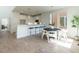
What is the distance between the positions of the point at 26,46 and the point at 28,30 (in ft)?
1.21

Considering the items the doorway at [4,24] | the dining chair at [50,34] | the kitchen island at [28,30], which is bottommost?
the dining chair at [50,34]

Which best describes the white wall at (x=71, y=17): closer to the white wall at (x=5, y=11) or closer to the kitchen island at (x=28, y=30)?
the kitchen island at (x=28, y=30)

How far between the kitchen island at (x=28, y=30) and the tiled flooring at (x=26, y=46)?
0.12m

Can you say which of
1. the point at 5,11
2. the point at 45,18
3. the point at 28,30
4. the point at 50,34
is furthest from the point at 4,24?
the point at 50,34

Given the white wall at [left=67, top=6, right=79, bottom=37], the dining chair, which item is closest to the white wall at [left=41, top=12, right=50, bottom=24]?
the dining chair

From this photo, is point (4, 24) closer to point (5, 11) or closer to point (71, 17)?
point (5, 11)

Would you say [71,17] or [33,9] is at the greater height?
[33,9]

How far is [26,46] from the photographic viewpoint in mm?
2508

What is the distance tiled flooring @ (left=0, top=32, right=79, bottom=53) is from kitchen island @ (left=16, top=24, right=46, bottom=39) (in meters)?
0.12

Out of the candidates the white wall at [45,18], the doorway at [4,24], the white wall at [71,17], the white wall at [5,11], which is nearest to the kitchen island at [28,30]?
the white wall at [45,18]

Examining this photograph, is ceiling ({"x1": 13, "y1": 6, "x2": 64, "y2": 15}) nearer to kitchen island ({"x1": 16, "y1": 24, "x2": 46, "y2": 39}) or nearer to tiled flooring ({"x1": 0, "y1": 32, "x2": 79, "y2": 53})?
kitchen island ({"x1": 16, "y1": 24, "x2": 46, "y2": 39})

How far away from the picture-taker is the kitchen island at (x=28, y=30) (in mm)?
2525
